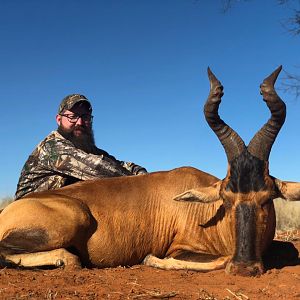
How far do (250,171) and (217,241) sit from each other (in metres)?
1.21

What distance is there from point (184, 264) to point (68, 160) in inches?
120

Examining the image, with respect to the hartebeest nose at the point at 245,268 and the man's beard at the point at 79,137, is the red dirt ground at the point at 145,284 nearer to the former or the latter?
the hartebeest nose at the point at 245,268

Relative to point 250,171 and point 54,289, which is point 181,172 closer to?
point 250,171

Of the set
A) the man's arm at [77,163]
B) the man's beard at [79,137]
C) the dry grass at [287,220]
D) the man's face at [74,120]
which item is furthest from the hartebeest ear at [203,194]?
the dry grass at [287,220]

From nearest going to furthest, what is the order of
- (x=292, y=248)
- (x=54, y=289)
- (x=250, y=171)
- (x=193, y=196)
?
(x=54, y=289) < (x=250, y=171) < (x=193, y=196) < (x=292, y=248)

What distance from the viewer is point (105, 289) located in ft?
15.6

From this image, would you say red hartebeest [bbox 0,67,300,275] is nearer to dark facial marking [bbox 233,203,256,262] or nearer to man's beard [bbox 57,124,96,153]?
dark facial marking [bbox 233,203,256,262]

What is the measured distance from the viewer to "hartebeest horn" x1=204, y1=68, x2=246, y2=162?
6.40m

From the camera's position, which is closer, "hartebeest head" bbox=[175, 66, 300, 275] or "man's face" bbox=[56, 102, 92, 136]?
"hartebeest head" bbox=[175, 66, 300, 275]

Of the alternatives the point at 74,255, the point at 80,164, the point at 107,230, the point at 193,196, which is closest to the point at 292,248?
the point at 193,196

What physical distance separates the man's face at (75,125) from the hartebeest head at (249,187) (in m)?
3.39

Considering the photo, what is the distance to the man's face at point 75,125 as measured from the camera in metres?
9.48

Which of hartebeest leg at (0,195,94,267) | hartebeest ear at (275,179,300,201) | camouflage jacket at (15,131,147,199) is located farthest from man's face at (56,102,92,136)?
hartebeest ear at (275,179,300,201)

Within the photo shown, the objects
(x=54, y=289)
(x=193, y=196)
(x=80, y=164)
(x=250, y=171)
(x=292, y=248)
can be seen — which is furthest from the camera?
(x=80, y=164)
